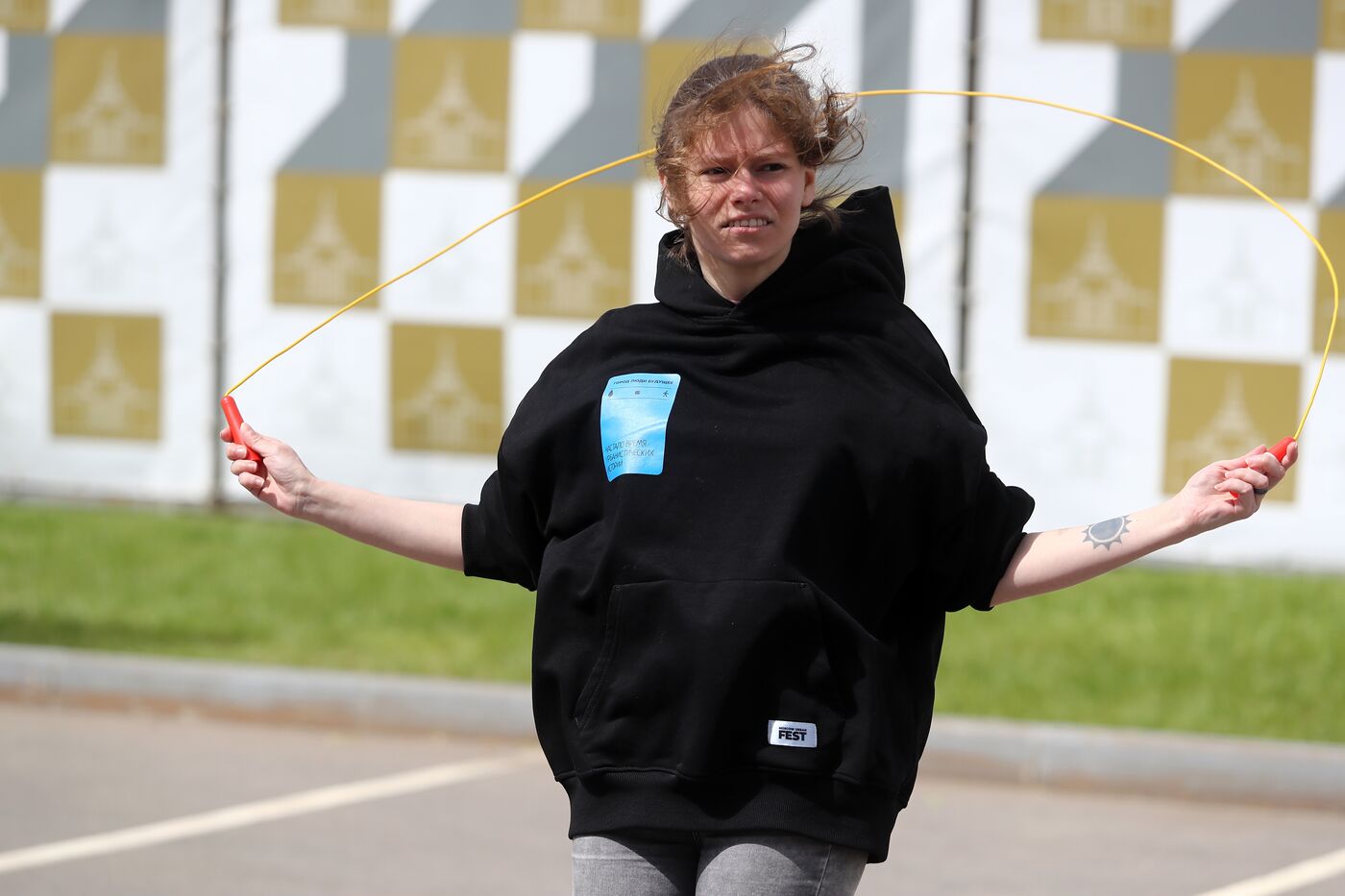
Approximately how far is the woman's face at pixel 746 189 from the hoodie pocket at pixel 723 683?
45 centimetres

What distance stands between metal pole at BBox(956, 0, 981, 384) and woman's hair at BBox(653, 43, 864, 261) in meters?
6.70

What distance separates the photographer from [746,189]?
2502 millimetres

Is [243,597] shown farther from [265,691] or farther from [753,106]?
[753,106]

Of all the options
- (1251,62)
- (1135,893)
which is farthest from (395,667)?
(1251,62)

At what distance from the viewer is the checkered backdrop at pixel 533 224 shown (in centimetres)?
900

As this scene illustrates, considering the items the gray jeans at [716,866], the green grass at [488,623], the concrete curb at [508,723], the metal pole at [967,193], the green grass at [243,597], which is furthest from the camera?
the metal pole at [967,193]

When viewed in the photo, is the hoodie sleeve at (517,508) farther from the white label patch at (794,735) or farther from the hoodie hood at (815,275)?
the white label patch at (794,735)

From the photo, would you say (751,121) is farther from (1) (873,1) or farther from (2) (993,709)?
(1) (873,1)

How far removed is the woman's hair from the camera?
2.52 m

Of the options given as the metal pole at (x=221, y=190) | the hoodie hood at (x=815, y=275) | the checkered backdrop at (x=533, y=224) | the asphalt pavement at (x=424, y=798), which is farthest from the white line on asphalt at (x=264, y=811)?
the metal pole at (x=221, y=190)

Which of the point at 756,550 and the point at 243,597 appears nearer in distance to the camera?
the point at 756,550

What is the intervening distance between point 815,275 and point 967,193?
6839 mm

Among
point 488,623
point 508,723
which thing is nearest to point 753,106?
point 508,723

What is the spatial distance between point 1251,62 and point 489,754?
4.84 meters
